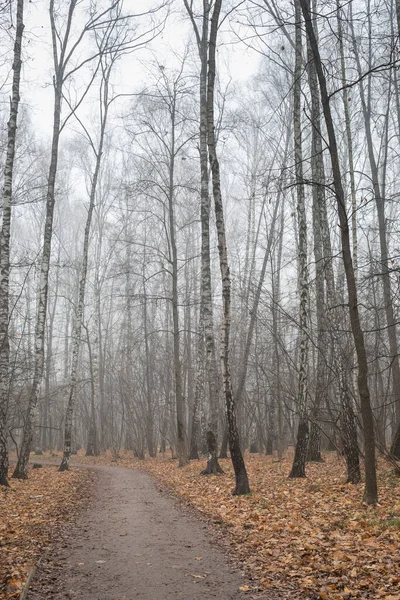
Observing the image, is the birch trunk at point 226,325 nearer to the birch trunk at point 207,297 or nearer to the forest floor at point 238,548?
the forest floor at point 238,548

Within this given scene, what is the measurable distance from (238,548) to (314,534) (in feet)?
3.11

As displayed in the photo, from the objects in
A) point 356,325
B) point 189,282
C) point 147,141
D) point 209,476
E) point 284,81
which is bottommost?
point 209,476

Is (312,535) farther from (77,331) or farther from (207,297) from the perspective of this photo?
(77,331)

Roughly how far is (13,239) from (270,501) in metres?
27.3

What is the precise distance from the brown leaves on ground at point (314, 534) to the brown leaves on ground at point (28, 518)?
2319mm

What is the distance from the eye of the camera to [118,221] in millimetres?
30016

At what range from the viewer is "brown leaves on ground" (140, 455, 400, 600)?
4582mm

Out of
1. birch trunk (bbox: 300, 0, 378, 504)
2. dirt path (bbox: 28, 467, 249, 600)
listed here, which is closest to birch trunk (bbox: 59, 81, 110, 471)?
dirt path (bbox: 28, 467, 249, 600)

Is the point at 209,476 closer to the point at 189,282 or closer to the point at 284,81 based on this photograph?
the point at 284,81

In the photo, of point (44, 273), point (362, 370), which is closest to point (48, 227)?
point (44, 273)

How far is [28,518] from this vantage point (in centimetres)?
782

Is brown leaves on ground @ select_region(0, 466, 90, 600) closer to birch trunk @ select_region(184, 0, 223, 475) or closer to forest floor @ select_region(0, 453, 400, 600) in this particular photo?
forest floor @ select_region(0, 453, 400, 600)

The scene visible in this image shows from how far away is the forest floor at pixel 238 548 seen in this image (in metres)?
4.57

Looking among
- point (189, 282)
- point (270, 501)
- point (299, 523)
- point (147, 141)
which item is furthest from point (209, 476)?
point (189, 282)
